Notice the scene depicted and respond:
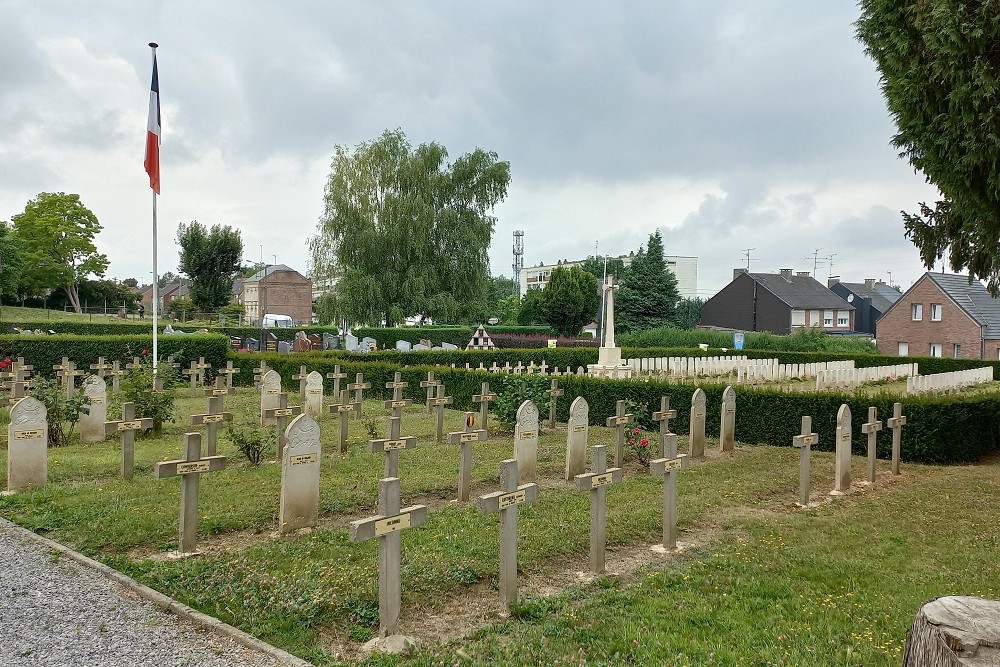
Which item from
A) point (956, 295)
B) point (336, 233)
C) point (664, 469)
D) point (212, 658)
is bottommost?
point (212, 658)

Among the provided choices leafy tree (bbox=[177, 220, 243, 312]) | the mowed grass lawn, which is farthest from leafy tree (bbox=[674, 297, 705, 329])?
the mowed grass lawn

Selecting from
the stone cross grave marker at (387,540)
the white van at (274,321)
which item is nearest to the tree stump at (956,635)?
the stone cross grave marker at (387,540)

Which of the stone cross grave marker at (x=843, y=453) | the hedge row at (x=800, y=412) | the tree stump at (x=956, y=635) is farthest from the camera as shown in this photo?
the hedge row at (x=800, y=412)

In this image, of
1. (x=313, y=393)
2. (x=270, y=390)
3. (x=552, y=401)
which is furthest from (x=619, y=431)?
(x=270, y=390)

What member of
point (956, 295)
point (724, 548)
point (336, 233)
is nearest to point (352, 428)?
point (724, 548)

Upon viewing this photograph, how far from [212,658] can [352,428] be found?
31.8ft

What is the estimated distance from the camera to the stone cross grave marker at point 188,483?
6441 mm

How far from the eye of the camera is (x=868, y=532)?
7.38 meters

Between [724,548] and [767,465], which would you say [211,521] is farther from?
[767,465]

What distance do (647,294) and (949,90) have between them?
4013cm

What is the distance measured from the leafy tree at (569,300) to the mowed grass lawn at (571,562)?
37.5 meters

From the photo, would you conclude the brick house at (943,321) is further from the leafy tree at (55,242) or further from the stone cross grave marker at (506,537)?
the leafy tree at (55,242)

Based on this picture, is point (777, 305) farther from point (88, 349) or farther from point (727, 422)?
point (88, 349)

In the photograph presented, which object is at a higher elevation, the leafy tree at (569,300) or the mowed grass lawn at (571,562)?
the leafy tree at (569,300)
